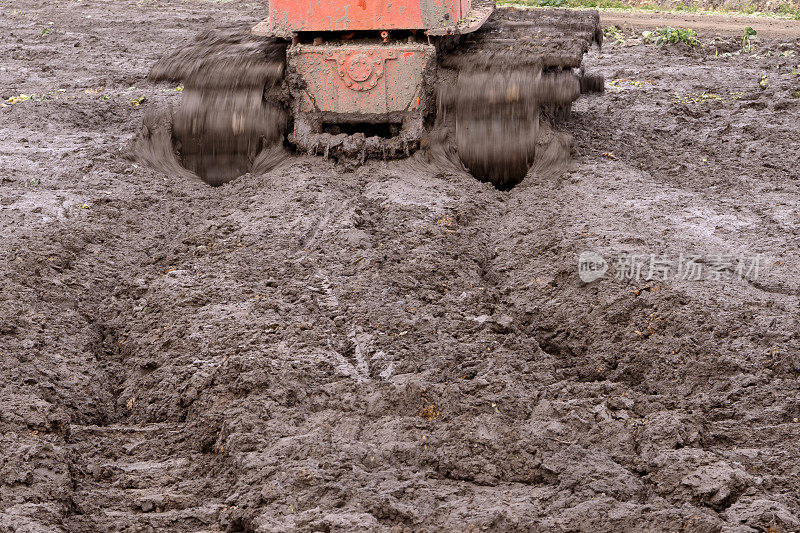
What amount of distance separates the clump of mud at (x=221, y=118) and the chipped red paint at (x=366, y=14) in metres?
0.37

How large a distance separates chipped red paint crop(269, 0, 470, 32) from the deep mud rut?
3.29 ft

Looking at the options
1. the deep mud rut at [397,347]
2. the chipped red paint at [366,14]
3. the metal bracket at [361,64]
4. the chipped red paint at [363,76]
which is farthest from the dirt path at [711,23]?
the metal bracket at [361,64]

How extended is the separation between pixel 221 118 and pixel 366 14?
1324 millimetres

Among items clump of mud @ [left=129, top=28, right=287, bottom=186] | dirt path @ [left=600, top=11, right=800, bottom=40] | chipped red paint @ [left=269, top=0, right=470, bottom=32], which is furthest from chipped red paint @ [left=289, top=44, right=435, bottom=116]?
dirt path @ [left=600, top=11, right=800, bottom=40]

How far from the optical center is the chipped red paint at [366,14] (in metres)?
6.14

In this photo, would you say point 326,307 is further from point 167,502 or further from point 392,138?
point 392,138

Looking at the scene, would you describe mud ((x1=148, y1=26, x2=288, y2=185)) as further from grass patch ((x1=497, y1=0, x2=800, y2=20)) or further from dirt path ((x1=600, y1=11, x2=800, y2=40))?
grass patch ((x1=497, y1=0, x2=800, y2=20))

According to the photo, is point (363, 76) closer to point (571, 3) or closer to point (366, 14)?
point (366, 14)

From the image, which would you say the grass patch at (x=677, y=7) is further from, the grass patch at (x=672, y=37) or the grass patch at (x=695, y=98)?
the grass patch at (x=695, y=98)

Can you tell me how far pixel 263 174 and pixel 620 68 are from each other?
517cm

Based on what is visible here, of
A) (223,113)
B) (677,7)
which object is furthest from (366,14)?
(677,7)

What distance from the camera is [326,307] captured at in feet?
13.7

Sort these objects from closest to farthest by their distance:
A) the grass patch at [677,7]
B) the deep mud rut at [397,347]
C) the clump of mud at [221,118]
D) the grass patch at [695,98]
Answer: the deep mud rut at [397,347] < the clump of mud at [221,118] < the grass patch at [695,98] < the grass patch at [677,7]

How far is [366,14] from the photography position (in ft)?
20.3
